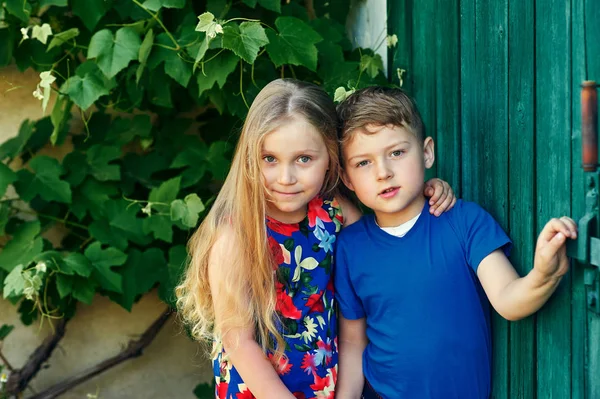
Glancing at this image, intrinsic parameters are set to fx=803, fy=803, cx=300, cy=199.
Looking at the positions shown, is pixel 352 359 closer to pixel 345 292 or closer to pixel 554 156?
pixel 345 292

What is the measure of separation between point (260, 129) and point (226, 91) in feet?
2.72

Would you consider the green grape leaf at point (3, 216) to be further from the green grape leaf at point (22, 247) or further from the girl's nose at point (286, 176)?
the girl's nose at point (286, 176)

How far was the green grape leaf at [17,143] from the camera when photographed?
3.12 meters

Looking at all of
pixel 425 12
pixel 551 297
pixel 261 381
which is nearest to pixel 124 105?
pixel 425 12

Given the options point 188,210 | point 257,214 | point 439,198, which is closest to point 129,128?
point 188,210

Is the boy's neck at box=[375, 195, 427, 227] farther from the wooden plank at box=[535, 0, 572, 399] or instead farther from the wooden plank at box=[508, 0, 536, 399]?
the wooden plank at box=[535, 0, 572, 399]

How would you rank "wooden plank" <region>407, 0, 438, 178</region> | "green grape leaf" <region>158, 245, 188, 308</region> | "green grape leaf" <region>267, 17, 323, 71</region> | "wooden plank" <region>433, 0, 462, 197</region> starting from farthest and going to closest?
"green grape leaf" <region>158, 245, 188, 308</region> → "green grape leaf" <region>267, 17, 323, 71</region> → "wooden plank" <region>407, 0, 438, 178</region> → "wooden plank" <region>433, 0, 462, 197</region>

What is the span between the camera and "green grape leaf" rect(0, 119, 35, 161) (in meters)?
3.12

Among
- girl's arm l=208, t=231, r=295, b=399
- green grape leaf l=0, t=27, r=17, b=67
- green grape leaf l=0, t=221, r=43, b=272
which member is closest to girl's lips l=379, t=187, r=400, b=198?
girl's arm l=208, t=231, r=295, b=399

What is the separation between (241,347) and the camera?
215cm

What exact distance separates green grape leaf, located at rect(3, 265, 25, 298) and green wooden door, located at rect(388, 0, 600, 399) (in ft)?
5.00

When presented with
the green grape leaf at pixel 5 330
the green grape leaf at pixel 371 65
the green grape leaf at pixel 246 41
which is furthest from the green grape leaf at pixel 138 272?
the green grape leaf at pixel 371 65

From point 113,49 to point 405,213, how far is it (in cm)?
132

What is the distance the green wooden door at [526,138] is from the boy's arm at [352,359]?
395 mm
